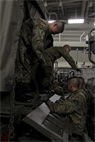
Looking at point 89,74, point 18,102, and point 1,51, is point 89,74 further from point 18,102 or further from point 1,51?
point 1,51

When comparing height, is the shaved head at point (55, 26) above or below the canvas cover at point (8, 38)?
above

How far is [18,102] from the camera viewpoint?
81.8 inches

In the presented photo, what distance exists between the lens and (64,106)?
93.7 inches

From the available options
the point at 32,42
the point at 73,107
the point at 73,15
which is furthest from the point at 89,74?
the point at 73,15

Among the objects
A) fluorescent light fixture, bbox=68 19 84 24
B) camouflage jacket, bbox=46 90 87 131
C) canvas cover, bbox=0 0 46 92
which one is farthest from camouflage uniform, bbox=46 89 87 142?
fluorescent light fixture, bbox=68 19 84 24

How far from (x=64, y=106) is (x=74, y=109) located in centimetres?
20

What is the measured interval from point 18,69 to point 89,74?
403 centimetres

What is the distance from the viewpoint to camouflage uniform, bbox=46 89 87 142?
2.36 metres

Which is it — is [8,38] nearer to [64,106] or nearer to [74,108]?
[64,106]

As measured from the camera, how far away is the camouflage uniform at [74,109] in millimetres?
2363

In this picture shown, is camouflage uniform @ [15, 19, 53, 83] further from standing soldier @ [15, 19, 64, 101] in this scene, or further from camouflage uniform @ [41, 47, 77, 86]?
camouflage uniform @ [41, 47, 77, 86]

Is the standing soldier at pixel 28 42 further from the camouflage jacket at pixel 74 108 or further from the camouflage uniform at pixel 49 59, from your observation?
the camouflage uniform at pixel 49 59

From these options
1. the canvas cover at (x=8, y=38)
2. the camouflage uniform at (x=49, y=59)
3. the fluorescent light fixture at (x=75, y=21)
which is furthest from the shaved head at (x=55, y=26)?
the fluorescent light fixture at (x=75, y=21)

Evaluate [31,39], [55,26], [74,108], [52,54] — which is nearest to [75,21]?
[52,54]
